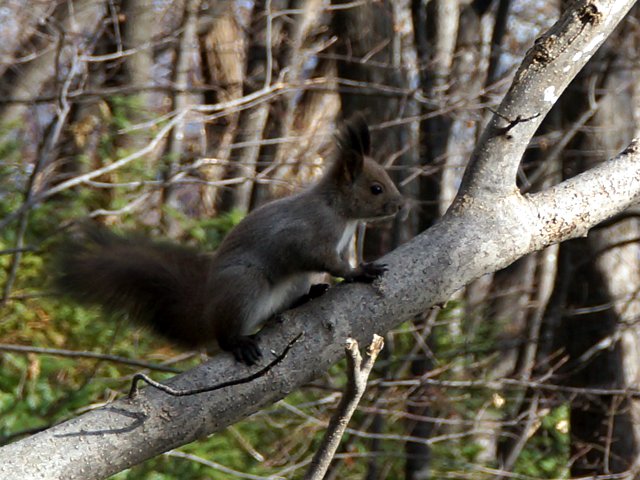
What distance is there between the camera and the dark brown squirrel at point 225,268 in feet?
9.78

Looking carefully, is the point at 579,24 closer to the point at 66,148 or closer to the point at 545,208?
the point at 545,208

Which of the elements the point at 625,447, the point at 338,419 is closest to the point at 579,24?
the point at 338,419

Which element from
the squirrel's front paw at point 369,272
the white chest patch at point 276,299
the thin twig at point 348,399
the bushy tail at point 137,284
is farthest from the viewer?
the bushy tail at point 137,284

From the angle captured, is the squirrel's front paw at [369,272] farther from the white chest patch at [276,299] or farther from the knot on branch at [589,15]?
the knot on branch at [589,15]

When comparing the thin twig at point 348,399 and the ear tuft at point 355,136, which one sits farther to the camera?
the ear tuft at point 355,136

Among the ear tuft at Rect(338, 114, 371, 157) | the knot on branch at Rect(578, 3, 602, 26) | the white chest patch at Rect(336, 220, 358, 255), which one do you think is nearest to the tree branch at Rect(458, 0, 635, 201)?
the knot on branch at Rect(578, 3, 602, 26)

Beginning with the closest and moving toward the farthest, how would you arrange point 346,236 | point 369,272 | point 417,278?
point 417,278 < point 369,272 < point 346,236

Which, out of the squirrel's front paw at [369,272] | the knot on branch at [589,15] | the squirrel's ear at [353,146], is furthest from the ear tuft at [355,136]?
the knot on branch at [589,15]

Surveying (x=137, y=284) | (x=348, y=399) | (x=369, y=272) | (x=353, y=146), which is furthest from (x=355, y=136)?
(x=348, y=399)

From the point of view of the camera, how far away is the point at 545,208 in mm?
2211

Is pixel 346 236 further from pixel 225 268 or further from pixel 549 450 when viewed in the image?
pixel 549 450

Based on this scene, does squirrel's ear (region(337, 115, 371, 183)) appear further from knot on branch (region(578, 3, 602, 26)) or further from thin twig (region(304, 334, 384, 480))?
thin twig (region(304, 334, 384, 480))

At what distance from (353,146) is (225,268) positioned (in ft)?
2.21

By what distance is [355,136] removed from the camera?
3.19 metres
